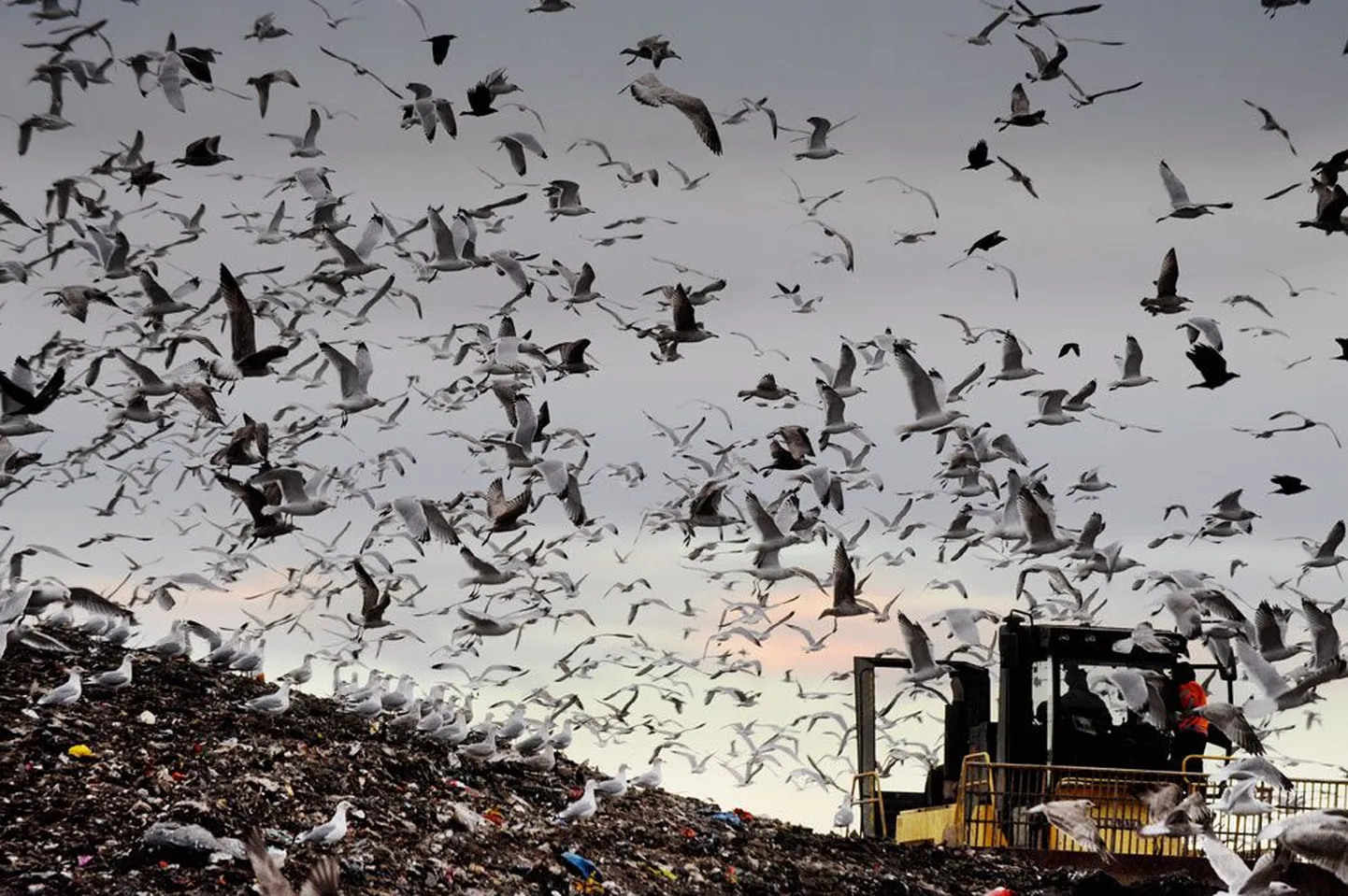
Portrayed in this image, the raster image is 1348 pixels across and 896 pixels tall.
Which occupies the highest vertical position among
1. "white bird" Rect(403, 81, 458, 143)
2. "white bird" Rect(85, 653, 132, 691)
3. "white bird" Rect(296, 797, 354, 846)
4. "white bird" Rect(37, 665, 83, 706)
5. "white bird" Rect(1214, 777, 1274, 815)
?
"white bird" Rect(403, 81, 458, 143)

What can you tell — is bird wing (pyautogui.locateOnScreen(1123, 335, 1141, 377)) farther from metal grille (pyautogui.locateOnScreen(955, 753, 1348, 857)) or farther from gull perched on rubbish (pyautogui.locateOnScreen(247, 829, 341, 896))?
gull perched on rubbish (pyautogui.locateOnScreen(247, 829, 341, 896))

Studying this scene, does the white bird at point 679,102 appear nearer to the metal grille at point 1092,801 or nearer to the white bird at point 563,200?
the white bird at point 563,200

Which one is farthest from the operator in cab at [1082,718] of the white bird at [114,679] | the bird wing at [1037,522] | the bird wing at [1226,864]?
Answer: the white bird at [114,679]

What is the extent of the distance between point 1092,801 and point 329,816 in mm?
5708

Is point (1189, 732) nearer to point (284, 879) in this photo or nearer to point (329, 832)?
point (329, 832)

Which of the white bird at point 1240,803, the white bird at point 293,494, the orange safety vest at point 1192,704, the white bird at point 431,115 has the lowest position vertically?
the white bird at point 1240,803

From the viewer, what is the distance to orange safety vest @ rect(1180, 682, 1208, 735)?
513 inches

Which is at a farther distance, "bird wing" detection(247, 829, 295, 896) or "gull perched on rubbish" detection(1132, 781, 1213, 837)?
"gull perched on rubbish" detection(1132, 781, 1213, 837)

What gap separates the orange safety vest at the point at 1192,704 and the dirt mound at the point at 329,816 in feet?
4.45

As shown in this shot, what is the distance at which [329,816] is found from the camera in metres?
10.3

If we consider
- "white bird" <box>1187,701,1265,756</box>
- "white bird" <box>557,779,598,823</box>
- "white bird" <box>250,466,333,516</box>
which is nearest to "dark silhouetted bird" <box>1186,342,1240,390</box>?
"white bird" <box>1187,701,1265,756</box>

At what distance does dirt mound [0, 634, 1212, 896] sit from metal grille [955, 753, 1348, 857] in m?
0.34

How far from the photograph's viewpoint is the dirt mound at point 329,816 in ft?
29.9

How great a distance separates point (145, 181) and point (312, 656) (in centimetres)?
436
